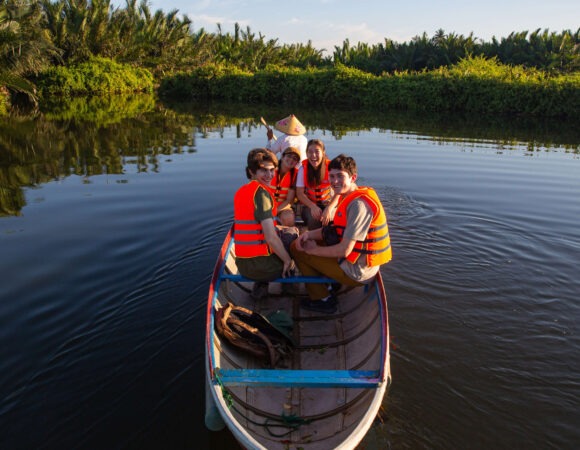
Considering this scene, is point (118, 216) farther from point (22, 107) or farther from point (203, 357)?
point (22, 107)

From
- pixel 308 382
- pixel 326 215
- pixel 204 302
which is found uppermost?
pixel 326 215

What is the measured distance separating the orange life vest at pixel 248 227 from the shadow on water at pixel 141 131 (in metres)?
6.23

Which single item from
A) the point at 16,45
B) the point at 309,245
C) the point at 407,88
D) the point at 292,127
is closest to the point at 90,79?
the point at 16,45

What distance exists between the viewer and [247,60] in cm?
4316

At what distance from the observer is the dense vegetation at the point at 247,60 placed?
2434 centimetres

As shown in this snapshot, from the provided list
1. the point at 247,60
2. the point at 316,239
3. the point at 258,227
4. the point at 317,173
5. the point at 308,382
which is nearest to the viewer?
the point at 308,382

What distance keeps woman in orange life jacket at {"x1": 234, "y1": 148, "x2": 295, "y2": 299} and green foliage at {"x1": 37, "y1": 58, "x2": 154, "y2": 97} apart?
107 feet

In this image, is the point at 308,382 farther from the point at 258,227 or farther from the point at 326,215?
the point at 326,215

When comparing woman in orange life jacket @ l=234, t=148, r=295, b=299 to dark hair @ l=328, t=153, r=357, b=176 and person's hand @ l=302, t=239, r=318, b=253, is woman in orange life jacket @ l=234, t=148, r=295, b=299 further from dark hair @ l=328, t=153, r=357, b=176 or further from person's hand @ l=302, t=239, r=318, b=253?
dark hair @ l=328, t=153, r=357, b=176

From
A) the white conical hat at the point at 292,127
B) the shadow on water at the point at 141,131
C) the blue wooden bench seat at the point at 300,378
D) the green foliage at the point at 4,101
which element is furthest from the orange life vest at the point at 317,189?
the green foliage at the point at 4,101

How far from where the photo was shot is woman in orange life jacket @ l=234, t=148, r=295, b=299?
4090mm

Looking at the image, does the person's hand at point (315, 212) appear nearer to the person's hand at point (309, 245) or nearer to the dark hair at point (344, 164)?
the person's hand at point (309, 245)

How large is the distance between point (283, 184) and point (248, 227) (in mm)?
2009

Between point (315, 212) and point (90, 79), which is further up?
point (90, 79)
